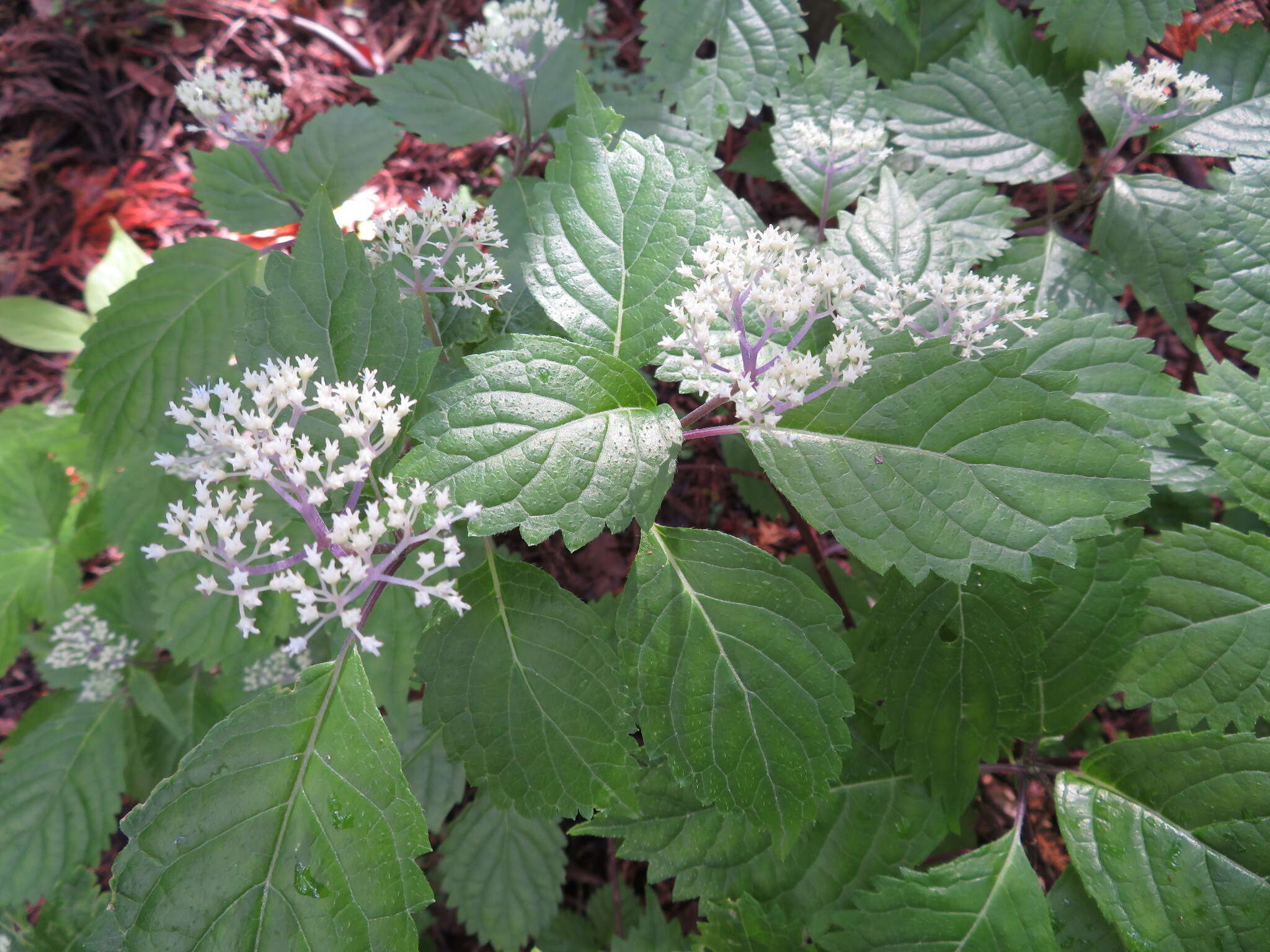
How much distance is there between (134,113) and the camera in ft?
12.3

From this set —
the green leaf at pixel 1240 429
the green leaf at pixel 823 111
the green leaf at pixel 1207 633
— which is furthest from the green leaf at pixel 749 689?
the green leaf at pixel 823 111

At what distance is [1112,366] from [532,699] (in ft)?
5.05

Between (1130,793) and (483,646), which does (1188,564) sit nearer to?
(1130,793)

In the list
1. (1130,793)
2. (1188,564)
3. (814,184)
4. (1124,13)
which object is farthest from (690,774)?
(1124,13)

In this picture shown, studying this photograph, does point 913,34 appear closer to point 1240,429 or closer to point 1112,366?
point 1112,366

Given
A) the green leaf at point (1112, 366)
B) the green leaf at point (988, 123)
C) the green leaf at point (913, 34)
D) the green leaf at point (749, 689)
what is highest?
the green leaf at point (913, 34)

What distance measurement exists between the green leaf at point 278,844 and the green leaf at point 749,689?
1.45 ft

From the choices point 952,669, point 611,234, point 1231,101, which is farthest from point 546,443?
point 1231,101

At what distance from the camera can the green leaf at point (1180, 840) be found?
56.8 inches

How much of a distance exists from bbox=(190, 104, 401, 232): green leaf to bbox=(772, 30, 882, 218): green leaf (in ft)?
3.93

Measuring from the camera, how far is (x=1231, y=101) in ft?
6.88

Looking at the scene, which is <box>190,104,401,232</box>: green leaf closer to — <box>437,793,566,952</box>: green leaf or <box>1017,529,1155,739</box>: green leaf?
<box>437,793,566,952</box>: green leaf

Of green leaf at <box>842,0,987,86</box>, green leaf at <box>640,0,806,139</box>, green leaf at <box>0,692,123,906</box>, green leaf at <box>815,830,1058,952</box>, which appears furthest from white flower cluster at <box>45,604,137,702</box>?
green leaf at <box>842,0,987,86</box>

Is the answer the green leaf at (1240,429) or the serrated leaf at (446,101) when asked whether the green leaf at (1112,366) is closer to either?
the green leaf at (1240,429)
